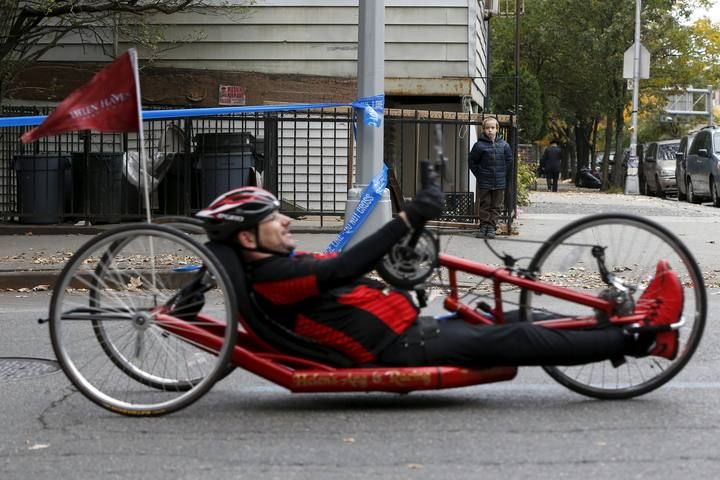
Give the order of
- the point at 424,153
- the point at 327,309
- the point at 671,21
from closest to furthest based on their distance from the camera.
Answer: the point at 327,309 → the point at 424,153 → the point at 671,21

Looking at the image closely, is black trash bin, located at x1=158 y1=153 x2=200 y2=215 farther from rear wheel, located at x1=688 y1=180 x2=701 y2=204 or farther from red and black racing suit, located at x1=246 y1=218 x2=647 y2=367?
rear wheel, located at x1=688 y1=180 x2=701 y2=204

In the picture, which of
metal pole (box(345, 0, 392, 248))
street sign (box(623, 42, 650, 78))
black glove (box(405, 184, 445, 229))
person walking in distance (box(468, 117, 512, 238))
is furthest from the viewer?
street sign (box(623, 42, 650, 78))

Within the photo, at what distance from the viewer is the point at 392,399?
557 cm

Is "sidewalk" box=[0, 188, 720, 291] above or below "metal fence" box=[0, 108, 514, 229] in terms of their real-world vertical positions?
below

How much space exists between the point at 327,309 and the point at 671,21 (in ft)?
143

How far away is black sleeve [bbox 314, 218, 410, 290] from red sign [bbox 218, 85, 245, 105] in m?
13.1

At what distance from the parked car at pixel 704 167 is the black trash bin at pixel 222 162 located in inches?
568

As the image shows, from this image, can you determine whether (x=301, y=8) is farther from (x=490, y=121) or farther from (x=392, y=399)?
(x=392, y=399)

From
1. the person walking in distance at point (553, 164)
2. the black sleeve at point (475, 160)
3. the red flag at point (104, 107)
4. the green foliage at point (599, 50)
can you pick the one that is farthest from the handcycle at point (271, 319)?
the green foliage at point (599, 50)

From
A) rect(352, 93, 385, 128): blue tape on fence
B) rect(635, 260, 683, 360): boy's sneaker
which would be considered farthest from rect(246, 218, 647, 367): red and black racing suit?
rect(352, 93, 385, 128): blue tape on fence

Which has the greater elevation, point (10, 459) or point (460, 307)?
point (460, 307)

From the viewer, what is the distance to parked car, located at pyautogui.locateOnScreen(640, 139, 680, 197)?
115 ft

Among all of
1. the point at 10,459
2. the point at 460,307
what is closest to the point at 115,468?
the point at 10,459

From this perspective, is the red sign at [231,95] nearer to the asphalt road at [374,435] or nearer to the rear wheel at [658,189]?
the asphalt road at [374,435]
